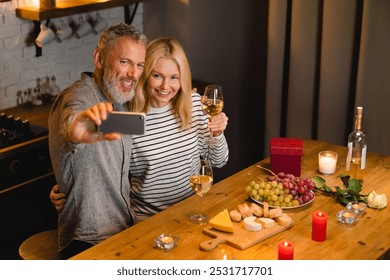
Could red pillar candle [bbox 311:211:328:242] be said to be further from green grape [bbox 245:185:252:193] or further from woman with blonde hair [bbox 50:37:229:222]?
woman with blonde hair [bbox 50:37:229:222]

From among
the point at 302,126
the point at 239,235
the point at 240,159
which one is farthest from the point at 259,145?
the point at 239,235

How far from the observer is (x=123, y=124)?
2.07m

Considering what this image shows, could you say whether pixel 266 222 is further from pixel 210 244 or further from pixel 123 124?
pixel 123 124

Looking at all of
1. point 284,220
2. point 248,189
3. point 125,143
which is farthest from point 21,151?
point 284,220

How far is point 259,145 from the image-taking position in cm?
448

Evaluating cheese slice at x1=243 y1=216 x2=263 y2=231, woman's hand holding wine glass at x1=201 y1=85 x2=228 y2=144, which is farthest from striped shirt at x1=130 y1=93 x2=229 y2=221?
cheese slice at x1=243 y1=216 x2=263 y2=231

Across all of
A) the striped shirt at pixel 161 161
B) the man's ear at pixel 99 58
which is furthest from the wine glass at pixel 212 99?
the man's ear at pixel 99 58

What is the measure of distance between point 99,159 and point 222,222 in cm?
55

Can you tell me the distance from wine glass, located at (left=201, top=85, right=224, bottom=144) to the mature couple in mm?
113

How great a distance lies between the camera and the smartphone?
2.05 meters

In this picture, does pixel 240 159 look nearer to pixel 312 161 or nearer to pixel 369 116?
pixel 369 116

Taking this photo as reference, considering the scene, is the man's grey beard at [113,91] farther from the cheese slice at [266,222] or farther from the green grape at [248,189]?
the cheese slice at [266,222]

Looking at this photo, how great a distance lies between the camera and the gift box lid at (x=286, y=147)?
9.26 ft

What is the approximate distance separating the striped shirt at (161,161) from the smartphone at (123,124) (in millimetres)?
729
